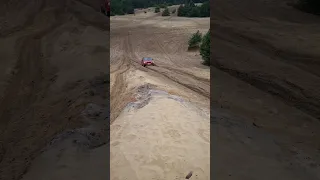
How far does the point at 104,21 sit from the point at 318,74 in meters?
23.8

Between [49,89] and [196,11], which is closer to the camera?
[49,89]

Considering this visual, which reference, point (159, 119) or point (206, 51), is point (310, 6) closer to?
point (206, 51)

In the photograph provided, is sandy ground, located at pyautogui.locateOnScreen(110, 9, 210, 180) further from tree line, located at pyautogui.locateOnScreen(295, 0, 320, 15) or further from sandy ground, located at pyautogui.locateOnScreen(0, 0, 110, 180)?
tree line, located at pyautogui.locateOnScreen(295, 0, 320, 15)

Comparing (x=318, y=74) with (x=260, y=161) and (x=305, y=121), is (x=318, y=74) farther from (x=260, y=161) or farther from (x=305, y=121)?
(x=260, y=161)

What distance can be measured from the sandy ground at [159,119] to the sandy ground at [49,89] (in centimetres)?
88

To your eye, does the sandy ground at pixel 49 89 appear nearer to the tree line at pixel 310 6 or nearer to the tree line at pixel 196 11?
the tree line at pixel 310 6

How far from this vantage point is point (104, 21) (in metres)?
37.5

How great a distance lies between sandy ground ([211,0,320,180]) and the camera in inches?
398

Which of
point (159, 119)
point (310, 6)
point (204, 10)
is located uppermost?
point (310, 6)

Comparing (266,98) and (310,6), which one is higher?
(310,6)

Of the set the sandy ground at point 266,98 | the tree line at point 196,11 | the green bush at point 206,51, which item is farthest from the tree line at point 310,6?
the tree line at point 196,11

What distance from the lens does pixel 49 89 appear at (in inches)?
771

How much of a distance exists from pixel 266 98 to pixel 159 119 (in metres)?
7.11

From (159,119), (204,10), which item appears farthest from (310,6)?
(159,119)
